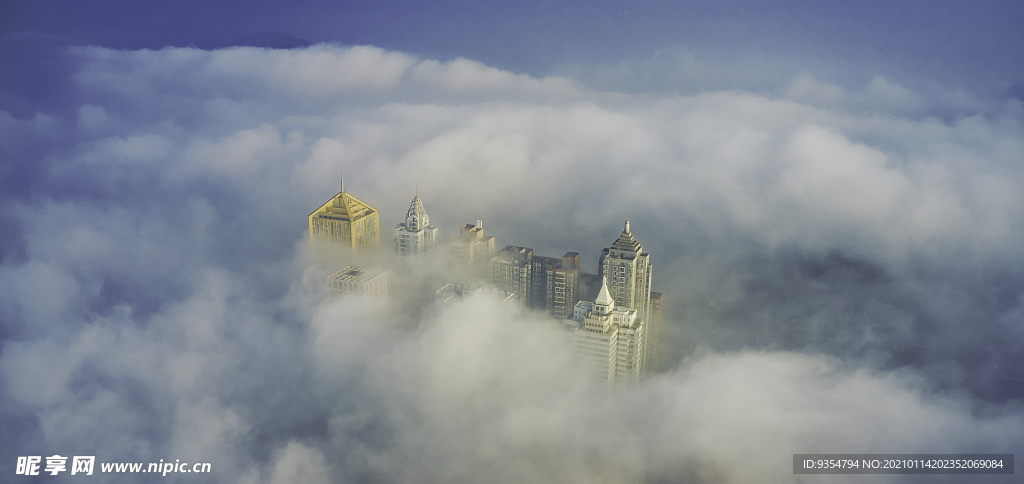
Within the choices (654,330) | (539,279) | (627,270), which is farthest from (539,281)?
(654,330)

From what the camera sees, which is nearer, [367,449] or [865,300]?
[367,449]

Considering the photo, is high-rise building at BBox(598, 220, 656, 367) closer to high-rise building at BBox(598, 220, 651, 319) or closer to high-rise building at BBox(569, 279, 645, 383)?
high-rise building at BBox(598, 220, 651, 319)

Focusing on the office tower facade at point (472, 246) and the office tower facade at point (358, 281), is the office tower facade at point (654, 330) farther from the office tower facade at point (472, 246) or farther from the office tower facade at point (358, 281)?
the office tower facade at point (358, 281)

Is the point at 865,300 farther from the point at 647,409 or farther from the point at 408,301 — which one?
the point at 408,301

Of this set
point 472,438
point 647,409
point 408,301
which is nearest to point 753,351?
point 647,409

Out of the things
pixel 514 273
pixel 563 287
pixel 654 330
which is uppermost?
pixel 514 273

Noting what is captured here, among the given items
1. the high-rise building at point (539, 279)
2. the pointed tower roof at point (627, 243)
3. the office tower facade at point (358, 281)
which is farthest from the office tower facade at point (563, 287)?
the office tower facade at point (358, 281)

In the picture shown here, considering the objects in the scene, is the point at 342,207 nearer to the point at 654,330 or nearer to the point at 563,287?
the point at 563,287
